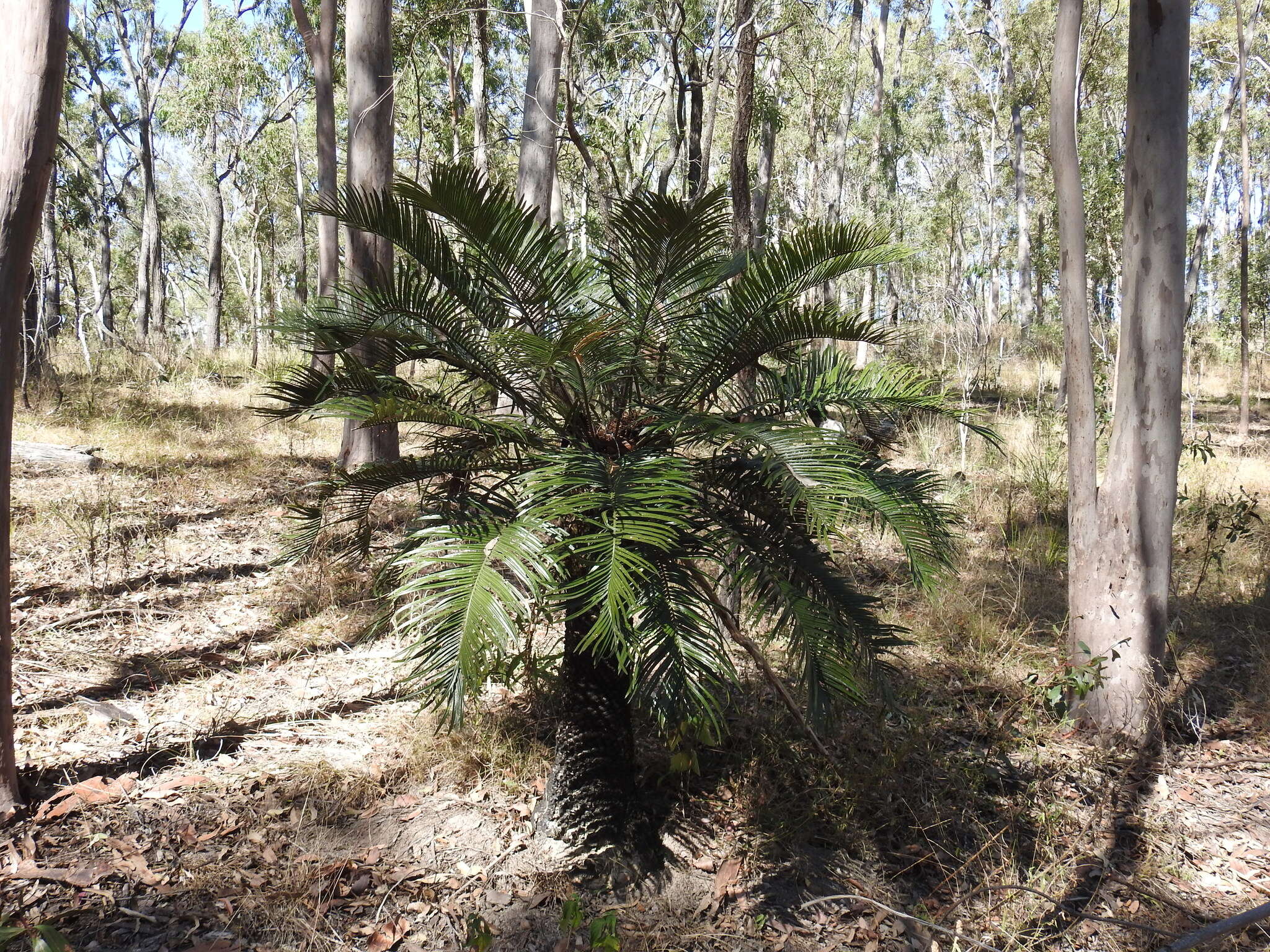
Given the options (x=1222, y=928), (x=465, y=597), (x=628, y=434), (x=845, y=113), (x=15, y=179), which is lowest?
(x=1222, y=928)

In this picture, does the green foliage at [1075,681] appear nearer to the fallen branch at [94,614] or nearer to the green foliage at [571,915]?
the green foliage at [571,915]

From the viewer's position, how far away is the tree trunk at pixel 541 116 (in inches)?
250

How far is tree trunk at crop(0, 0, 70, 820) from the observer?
3098 millimetres

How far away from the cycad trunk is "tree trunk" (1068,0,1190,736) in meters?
2.74

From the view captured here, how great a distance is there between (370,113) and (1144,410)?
19.1 feet

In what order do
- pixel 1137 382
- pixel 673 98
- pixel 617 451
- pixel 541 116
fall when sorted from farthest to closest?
1. pixel 673 98
2. pixel 541 116
3. pixel 1137 382
4. pixel 617 451

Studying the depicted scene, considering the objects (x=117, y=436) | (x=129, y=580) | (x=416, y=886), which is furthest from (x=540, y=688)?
(x=117, y=436)

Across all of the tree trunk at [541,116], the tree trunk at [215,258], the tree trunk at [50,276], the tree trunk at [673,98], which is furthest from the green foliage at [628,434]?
the tree trunk at [215,258]

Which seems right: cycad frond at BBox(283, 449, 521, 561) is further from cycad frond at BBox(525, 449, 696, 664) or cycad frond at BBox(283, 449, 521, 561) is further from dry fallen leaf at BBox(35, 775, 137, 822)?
dry fallen leaf at BBox(35, 775, 137, 822)

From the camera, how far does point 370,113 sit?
6750 mm

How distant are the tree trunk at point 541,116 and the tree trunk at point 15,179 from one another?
3.46 meters

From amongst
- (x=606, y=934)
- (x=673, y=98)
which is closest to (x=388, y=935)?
(x=606, y=934)

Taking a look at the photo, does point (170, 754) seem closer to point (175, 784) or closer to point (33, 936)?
point (175, 784)

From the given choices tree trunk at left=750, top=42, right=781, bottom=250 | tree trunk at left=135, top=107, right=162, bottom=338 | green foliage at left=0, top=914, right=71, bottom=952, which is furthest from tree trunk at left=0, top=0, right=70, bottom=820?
tree trunk at left=135, top=107, right=162, bottom=338
